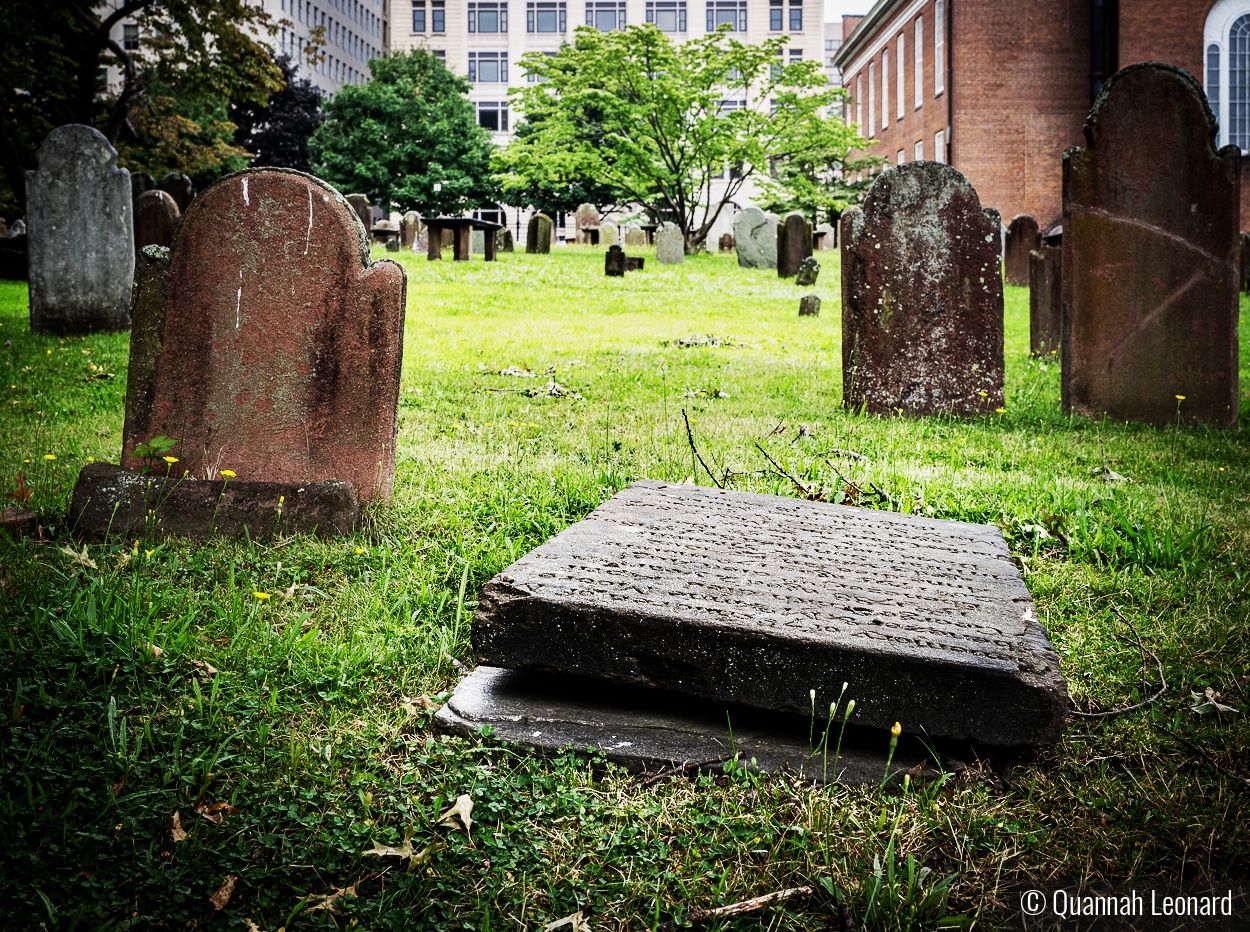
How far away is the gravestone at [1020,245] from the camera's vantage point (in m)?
18.7

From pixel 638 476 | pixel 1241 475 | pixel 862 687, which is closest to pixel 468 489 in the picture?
pixel 638 476

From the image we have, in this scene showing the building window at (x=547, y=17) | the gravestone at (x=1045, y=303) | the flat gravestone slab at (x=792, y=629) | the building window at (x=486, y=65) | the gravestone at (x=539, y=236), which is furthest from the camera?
the building window at (x=486, y=65)

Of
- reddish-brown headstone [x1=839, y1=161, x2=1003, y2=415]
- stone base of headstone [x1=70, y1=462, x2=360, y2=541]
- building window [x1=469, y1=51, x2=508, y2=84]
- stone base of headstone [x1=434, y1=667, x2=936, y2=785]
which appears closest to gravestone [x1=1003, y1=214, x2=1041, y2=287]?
reddish-brown headstone [x1=839, y1=161, x2=1003, y2=415]

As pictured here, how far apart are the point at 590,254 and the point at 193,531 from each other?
78.2ft

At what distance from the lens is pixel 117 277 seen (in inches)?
416

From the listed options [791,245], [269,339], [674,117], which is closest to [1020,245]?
[791,245]

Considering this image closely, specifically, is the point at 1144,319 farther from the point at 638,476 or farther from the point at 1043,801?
the point at 1043,801

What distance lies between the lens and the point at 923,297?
266 inches

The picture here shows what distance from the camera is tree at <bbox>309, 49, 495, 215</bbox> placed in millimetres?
47875

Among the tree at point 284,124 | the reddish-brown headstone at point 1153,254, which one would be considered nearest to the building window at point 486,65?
the tree at point 284,124

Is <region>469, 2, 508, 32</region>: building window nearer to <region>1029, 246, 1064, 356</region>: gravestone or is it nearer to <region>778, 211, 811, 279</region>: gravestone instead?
<region>778, 211, 811, 279</region>: gravestone

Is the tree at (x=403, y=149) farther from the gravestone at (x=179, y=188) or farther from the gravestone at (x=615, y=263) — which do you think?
the gravestone at (x=179, y=188)

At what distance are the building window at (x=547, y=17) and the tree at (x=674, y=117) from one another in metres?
46.7

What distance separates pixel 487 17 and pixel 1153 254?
73476 mm
